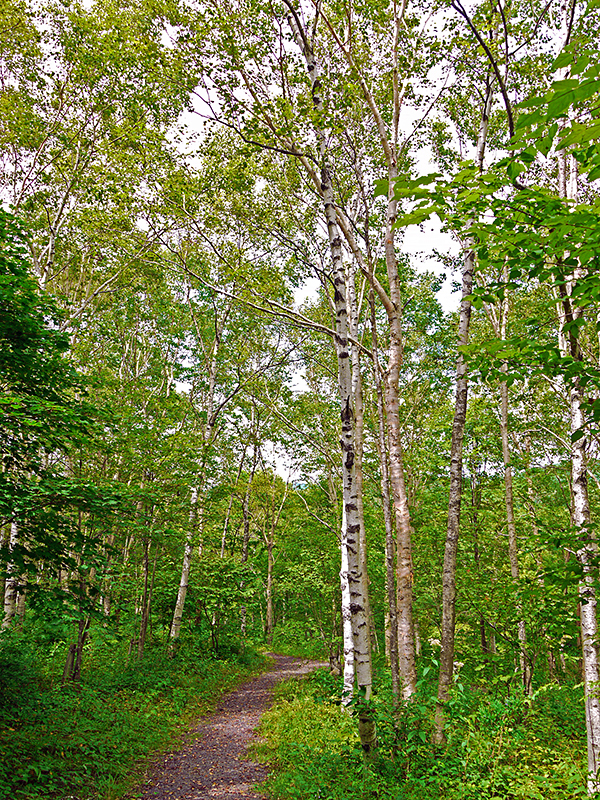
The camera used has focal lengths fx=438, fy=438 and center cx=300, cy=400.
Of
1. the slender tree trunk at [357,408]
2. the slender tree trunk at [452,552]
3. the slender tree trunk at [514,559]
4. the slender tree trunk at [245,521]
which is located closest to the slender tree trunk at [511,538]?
the slender tree trunk at [514,559]

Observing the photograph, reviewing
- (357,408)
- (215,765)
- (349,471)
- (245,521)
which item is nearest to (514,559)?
(357,408)

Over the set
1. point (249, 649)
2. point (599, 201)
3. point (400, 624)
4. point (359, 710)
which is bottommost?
point (249, 649)

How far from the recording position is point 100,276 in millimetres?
15148

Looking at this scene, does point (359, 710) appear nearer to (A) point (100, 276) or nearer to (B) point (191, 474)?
(B) point (191, 474)

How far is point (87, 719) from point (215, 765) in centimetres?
221

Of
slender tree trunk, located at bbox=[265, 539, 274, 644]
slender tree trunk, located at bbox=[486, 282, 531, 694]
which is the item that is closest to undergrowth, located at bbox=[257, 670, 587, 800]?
slender tree trunk, located at bbox=[486, 282, 531, 694]

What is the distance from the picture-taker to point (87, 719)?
7.10m

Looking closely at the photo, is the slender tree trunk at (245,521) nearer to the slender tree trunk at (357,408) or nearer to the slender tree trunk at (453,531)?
the slender tree trunk at (357,408)

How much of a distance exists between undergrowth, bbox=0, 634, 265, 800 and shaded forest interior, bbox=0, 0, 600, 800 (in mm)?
56

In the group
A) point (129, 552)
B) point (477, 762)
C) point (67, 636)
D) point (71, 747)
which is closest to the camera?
point (477, 762)

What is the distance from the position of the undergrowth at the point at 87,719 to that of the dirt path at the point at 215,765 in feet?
1.17

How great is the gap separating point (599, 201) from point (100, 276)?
15476mm

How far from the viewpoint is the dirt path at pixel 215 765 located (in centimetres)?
599

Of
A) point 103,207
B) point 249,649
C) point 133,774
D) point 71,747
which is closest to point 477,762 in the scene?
point 133,774
